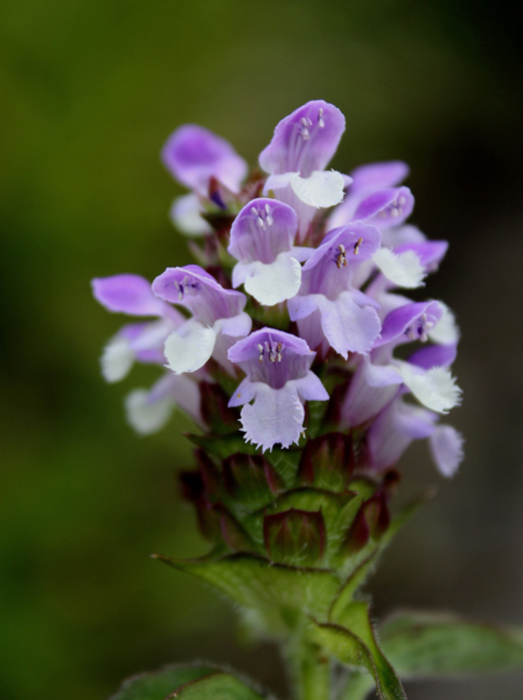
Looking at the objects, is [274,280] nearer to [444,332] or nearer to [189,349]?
[189,349]

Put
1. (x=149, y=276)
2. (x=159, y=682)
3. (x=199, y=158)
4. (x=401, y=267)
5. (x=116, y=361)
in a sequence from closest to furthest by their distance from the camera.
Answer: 1. (x=401, y=267)
2. (x=159, y=682)
3. (x=116, y=361)
4. (x=199, y=158)
5. (x=149, y=276)

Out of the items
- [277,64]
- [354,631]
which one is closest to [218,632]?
[354,631]

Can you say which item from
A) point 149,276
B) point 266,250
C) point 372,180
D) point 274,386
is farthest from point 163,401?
point 149,276

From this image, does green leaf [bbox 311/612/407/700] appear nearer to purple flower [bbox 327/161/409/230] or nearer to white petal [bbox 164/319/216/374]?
white petal [bbox 164/319/216/374]

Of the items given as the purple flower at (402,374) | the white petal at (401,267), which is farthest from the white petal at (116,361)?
the white petal at (401,267)

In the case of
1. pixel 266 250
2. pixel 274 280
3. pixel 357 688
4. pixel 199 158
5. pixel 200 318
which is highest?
pixel 199 158

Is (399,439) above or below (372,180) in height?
below

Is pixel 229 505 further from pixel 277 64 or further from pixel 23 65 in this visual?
pixel 277 64

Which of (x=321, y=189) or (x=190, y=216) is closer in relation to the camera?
(x=321, y=189)

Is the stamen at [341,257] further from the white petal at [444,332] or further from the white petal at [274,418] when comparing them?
the white petal at [444,332]
